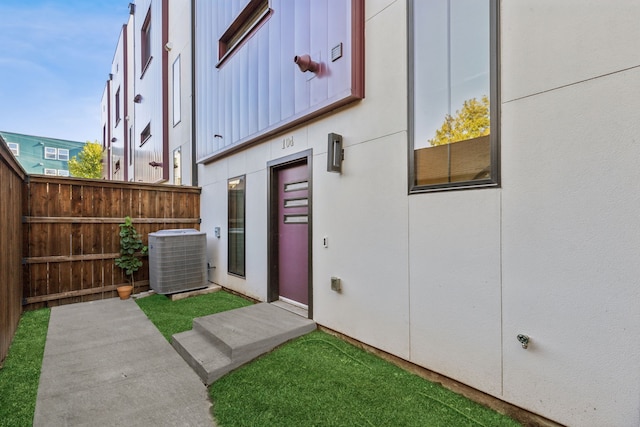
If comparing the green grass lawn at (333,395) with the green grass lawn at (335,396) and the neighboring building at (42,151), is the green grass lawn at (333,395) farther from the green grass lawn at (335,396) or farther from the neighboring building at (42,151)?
the neighboring building at (42,151)

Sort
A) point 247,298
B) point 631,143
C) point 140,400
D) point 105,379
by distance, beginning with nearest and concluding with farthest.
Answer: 1. point 631,143
2. point 140,400
3. point 105,379
4. point 247,298

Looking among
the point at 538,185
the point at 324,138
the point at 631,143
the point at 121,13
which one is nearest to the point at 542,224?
the point at 538,185

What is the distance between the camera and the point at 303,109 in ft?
12.0

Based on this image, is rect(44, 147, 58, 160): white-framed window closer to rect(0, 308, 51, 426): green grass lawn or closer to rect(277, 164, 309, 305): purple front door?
rect(0, 308, 51, 426): green grass lawn

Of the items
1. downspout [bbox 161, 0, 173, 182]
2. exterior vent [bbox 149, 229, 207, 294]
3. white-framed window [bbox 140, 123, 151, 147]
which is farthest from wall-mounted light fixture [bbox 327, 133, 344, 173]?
white-framed window [bbox 140, 123, 151, 147]

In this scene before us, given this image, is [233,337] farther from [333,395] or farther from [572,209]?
[572,209]

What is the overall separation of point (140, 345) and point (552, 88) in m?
4.35

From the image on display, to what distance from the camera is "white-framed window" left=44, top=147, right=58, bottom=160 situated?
72.4ft

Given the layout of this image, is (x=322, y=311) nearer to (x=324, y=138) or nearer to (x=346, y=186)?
(x=346, y=186)

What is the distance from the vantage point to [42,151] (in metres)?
21.9

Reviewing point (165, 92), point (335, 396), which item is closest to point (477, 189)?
point (335, 396)

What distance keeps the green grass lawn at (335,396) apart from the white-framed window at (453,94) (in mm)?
1575

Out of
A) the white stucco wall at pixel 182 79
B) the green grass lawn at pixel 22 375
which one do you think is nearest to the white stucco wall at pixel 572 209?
the green grass lawn at pixel 22 375

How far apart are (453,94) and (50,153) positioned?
96.6 ft
